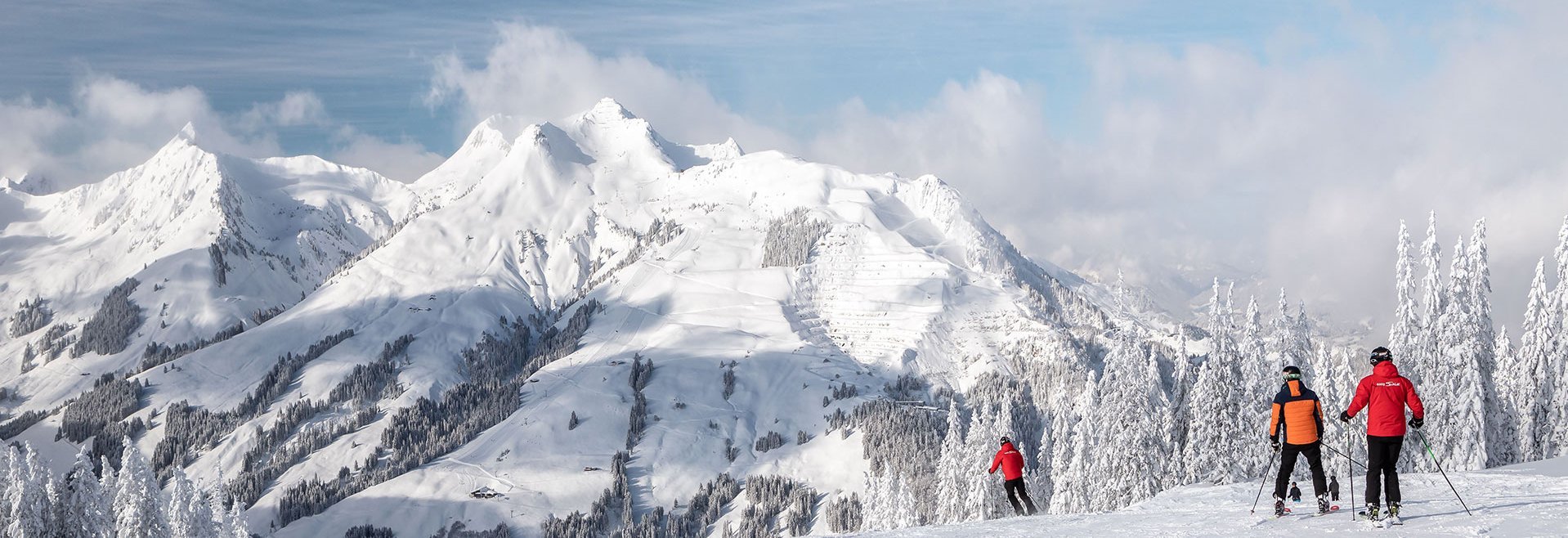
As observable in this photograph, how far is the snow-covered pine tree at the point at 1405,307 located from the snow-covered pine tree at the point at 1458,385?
2.06 m

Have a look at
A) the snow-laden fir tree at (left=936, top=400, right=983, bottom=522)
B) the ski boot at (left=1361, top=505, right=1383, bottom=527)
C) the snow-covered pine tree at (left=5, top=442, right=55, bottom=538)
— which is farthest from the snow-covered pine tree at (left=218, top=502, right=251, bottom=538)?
the ski boot at (left=1361, top=505, right=1383, bottom=527)

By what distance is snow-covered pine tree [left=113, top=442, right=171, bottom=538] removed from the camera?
55.7 m

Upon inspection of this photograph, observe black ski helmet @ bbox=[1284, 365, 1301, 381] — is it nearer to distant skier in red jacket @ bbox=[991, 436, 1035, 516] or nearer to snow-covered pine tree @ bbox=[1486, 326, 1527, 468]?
distant skier in red jacket @ bbox=[991, 436, 1035, 516]

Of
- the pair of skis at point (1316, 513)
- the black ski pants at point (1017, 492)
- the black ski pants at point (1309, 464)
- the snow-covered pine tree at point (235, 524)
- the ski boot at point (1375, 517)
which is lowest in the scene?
the snow-covered pine tree at point (235, 524)

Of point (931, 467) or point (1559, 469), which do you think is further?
point (931, 467)

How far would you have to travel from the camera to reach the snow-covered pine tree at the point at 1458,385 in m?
49.0

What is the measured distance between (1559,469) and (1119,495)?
27851 millimetres

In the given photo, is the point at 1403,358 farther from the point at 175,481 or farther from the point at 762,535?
the point at 762,535

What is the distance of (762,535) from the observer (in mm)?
188750

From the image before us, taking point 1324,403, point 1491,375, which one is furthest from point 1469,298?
point 1324,403

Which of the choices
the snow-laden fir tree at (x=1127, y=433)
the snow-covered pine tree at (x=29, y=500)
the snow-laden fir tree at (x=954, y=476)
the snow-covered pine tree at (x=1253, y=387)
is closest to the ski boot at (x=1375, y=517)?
the snow-covered pine tree at (x=1253, y=387)

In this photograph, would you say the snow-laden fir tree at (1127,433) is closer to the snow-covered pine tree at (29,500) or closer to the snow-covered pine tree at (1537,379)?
the snow-covered pine tree at (1537,379)

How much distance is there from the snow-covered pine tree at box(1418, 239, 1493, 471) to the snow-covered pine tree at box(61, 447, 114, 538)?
74.0m

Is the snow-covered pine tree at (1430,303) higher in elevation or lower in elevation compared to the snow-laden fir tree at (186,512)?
higher
